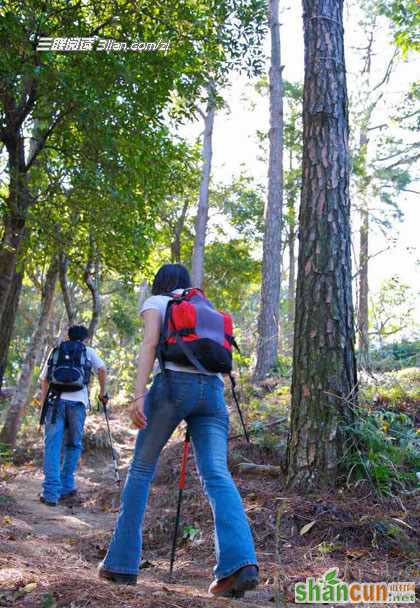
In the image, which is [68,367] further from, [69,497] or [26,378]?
[26,378]

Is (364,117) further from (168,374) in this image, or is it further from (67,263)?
(168,374)

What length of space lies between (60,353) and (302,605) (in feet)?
14.5

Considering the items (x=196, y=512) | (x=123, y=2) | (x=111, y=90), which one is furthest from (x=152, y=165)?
(x=196, y=512)

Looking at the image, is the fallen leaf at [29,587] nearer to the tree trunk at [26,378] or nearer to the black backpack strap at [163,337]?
the black backpack strap at [163,337]

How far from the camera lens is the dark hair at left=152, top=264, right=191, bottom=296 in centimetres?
352

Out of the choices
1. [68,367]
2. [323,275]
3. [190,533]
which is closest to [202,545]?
[190,533]

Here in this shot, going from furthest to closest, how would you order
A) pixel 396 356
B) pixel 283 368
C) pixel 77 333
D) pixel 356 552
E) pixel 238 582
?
pixel 283 368, pixel 396 356, pixel 77 333, pixel 356 552, pixel 238 582

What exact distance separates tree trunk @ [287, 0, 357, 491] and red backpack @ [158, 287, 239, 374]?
1577 millimetres

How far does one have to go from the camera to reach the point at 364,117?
68.9 feet

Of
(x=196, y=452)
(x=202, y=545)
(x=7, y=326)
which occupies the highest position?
(x=7, y=326)

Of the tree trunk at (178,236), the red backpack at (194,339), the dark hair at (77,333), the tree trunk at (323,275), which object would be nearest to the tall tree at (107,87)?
the dark hair at (77,333)

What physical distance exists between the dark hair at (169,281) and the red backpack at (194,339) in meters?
0.26

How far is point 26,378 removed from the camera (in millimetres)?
11180

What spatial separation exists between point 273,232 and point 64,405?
717 centimetres
